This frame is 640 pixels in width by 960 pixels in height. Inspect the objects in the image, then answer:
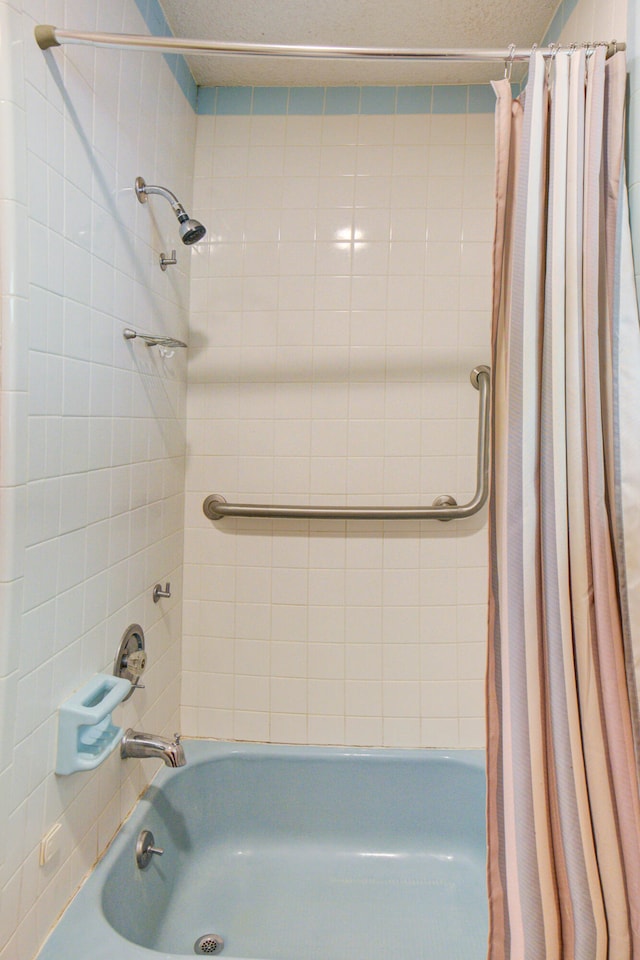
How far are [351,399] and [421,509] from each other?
0.38 m

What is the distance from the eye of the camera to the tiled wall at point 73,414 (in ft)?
2.78

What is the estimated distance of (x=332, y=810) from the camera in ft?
5.41

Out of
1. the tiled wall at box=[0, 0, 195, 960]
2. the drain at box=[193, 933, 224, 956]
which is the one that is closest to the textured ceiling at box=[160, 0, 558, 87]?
the tiled wall at box=[0, 0, 195, 960]

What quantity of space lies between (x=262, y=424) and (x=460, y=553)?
2.29 ft

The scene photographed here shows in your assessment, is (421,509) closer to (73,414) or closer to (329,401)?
(329,401)

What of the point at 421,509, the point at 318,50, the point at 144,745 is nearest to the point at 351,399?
the point at 421,509

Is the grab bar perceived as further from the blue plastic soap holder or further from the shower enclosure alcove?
the blue plastic soap holder

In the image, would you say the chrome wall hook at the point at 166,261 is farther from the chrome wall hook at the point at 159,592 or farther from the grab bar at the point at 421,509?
the chrome wall hook at the point at 159,592

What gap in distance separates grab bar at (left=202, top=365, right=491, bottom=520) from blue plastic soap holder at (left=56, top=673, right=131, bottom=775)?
0.65 metres

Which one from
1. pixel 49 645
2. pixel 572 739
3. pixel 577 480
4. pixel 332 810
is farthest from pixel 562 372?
pixel 332 810

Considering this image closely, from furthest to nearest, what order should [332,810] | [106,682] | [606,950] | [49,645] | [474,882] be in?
1. [332,810]
2. [474,882]
3. [106,682]
4. [49,645]
5. [606,950]

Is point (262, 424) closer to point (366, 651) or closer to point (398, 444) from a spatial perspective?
point (398, 444)

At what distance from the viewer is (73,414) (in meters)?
1.05

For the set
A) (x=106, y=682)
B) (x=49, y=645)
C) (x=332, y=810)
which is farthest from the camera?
(x=332, y=810)
